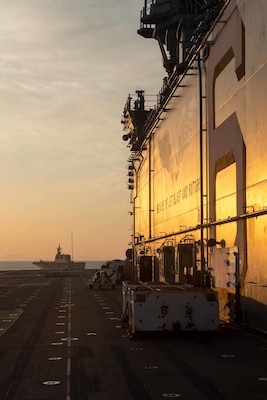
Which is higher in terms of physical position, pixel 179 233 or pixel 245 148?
pixel 245 148

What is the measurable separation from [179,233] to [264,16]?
58.8ft

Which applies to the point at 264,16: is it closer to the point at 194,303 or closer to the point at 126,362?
the point at 194,303

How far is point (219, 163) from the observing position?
26.7m

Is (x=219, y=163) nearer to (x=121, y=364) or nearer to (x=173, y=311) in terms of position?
(x=173, y=311)

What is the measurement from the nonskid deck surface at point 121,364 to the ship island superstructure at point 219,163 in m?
3.27

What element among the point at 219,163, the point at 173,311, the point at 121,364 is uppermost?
the point at 219,163

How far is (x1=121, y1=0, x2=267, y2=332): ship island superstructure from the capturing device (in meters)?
21.3

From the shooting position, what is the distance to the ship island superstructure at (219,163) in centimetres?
2130

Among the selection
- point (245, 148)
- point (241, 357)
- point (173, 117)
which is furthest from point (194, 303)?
point (173, 117)

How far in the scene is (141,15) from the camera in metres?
56.9

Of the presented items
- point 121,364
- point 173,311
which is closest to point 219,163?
point 173,311

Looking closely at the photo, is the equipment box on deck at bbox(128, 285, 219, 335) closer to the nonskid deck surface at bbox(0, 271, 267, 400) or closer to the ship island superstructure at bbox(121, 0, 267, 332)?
the nonskid deck surface at bbox(0, 271, 267, 400)

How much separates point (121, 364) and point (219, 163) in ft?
44.2

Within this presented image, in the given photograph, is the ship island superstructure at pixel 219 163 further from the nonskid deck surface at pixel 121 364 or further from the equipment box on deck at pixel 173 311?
the nonskid deck surface at pixel 121 364
